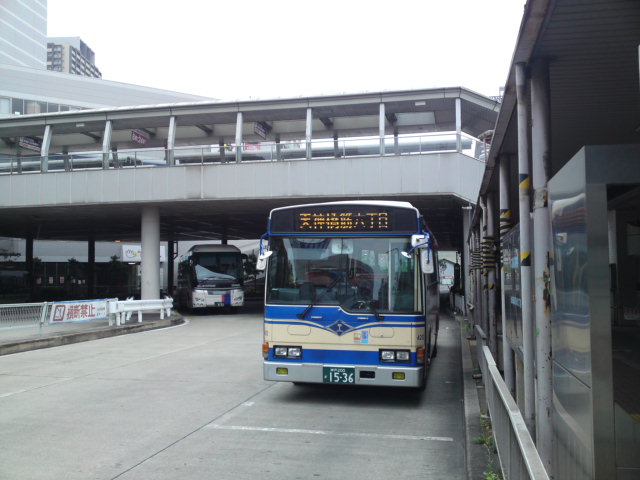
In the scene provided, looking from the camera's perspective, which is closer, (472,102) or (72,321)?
(72,321)

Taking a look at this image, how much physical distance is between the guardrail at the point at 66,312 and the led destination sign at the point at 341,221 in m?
11.0

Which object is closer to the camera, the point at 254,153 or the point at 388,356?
A: the point at 388,356

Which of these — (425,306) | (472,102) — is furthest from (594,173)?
(472,102)

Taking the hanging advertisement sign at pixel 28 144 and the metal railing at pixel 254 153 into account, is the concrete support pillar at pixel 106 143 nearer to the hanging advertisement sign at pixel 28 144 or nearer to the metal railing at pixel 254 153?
the metal railing at pixel 254 153

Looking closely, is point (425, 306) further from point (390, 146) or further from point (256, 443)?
point (390, 146)

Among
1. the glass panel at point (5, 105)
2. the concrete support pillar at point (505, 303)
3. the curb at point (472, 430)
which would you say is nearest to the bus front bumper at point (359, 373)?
the curb at point (472, 430)

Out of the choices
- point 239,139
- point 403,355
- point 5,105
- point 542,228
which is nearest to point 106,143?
point 239,139

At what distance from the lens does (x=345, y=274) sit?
27.7 feet

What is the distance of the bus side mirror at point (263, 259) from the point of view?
8.23 meters

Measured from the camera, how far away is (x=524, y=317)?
15.9 ft

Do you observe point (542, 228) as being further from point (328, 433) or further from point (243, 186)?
point (243, 186)

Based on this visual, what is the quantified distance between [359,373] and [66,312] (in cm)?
1314

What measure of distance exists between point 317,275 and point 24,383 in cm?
609

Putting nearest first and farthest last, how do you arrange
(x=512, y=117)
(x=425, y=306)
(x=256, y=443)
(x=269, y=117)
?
(x=512, y=117) → (x=256, y=443) → (x=425, y=306) → (x=269, y=117)
